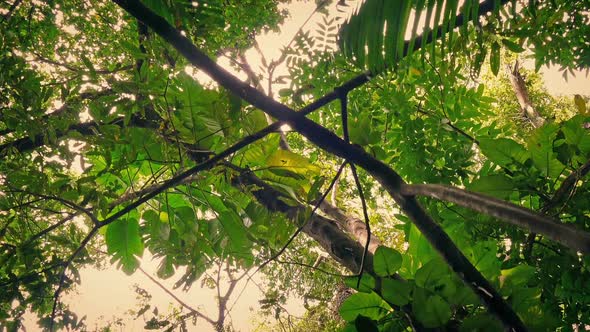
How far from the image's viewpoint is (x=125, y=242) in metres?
2.15

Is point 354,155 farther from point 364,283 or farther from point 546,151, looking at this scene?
point 546,151

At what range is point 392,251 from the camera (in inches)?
38.7

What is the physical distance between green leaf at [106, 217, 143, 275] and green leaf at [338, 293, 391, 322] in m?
1.56

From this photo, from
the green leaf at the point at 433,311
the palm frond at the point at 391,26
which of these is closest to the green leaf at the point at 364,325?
the green leaf at the point at 433,311

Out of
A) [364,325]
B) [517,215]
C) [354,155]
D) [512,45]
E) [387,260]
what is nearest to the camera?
[517,215]

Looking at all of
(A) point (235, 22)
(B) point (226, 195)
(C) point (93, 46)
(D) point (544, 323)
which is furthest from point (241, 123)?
(C) point (93, 46)

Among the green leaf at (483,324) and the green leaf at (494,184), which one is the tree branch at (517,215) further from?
the green leaf at (494,184)

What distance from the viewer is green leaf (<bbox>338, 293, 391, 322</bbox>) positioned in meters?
1.10

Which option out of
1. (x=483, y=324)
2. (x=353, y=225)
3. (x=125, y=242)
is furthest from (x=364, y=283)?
(x=353, y=225)

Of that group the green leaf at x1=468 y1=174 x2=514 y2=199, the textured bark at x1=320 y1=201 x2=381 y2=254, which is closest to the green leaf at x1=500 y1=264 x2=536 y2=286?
the green leaf at x1=468 y1=174 x2=514 y2=199

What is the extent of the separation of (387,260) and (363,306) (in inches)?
9.4

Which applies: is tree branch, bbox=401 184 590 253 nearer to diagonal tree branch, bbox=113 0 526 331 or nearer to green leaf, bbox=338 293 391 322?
diagonal tree branch, bbox=113 0 526 331

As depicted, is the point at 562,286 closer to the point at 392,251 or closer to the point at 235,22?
the point at 392,251

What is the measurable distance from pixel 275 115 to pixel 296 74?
217 centimetres
